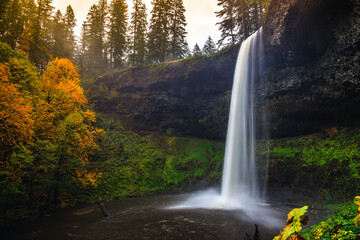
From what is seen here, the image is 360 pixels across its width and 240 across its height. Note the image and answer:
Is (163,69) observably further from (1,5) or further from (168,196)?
(1,5)

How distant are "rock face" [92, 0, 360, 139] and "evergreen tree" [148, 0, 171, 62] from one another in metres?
8.79

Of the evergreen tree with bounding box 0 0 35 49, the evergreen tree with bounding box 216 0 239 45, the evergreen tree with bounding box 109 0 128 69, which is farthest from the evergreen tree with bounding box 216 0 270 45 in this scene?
the evergreen tree with bounding box 0 0 35 49

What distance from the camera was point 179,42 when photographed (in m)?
35.0

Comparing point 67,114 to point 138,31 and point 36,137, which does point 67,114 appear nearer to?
point 36,137

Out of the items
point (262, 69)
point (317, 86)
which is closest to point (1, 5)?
point (262, 69)

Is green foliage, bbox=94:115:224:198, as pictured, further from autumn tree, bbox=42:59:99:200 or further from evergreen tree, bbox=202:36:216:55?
evergreen tree, bbox=202:36:216:55

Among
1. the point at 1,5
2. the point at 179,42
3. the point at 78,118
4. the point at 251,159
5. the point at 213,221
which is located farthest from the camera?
the point at 179,42

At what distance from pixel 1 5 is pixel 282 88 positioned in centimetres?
3042

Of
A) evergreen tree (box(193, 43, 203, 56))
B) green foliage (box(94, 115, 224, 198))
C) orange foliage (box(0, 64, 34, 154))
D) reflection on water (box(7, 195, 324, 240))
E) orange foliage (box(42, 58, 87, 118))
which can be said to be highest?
evergreen tree (box(193, 43, 203, 56))

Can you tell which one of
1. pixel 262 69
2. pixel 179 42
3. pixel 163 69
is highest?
pixel 179 42

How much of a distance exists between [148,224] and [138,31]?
33295mm

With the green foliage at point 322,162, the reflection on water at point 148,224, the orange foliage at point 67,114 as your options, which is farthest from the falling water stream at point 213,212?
the orange foliage at point 67,114

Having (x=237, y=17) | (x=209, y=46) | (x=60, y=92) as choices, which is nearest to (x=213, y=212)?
(x=60, y=92)

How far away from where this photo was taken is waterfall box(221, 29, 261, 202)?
16.3m
